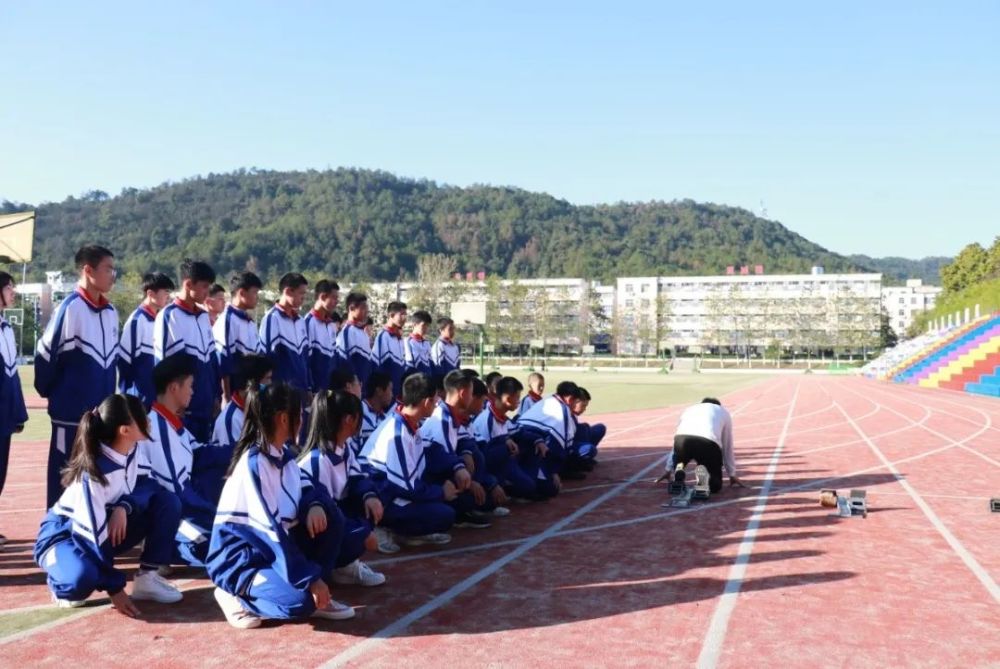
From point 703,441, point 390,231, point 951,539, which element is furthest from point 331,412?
point 390,231

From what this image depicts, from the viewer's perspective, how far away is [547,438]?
287 inches

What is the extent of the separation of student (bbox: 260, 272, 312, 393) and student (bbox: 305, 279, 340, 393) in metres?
0.52

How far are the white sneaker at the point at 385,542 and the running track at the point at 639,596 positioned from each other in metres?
0.18

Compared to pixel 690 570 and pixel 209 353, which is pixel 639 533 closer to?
pixel 690 570

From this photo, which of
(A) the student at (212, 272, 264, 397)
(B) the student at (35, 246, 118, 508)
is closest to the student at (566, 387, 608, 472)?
(A) the student at (212, 272, 264, 397)

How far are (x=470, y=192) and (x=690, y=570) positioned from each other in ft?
539

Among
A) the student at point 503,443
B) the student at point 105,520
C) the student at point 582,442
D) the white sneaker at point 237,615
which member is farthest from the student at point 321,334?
the white sneaker at point 237,615

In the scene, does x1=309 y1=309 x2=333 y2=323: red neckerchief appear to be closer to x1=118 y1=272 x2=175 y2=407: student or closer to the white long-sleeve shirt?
x1=118 y1=272 x2=175 y2=407: student

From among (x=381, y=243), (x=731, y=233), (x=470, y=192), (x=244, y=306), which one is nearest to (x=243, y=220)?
(x=381, y=243)

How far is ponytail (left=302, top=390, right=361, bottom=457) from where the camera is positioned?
4.11 metres

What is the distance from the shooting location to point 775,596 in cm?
412

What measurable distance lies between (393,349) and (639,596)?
528cm

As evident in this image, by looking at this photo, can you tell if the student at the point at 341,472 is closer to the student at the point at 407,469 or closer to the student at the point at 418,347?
the student at the point at 407,469

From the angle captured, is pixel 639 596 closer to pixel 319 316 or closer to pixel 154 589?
pixel 154 589
